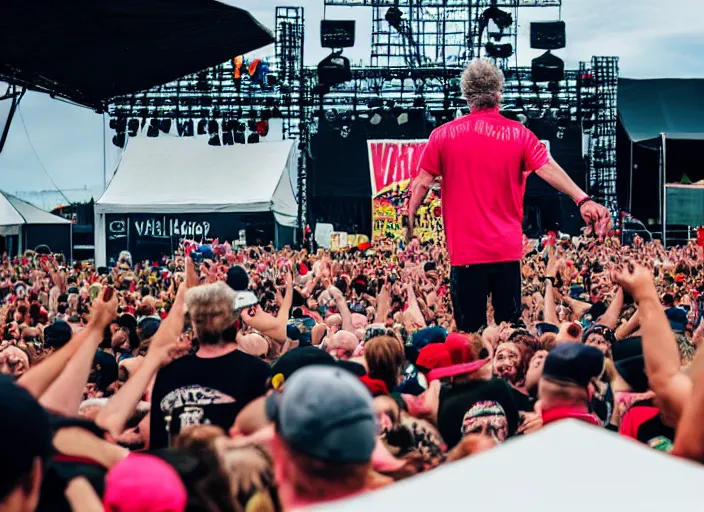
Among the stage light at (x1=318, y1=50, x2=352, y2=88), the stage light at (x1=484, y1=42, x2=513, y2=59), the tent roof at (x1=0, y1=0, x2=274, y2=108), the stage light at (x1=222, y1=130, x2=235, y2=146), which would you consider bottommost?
the tent roof at (x1=0, y1=0, x2=274, y2=108)

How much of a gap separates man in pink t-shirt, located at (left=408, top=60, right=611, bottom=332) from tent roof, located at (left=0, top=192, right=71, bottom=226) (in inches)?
519

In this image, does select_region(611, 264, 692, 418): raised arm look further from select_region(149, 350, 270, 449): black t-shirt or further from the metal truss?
the metal truss

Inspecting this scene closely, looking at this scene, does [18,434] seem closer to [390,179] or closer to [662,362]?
[662,362]

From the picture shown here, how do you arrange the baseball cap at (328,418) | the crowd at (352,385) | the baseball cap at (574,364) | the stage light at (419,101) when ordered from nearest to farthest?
1. the baseball cap at (328,418)
2. the crowd at (352,385)
3. the baseball cap at (574,364)
4. the stage light at (419,101)

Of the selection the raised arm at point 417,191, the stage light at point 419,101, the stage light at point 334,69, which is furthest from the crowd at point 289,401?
the stage light at point 419,101

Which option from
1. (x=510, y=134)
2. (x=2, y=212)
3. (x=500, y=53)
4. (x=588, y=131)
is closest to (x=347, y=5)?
(x=500, y=53)

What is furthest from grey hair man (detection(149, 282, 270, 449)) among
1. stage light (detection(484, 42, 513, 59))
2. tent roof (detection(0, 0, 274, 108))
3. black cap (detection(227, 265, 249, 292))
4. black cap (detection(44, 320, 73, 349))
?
stage light (detection(484, 42, 513, 59))

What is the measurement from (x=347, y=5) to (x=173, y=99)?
17.2ft

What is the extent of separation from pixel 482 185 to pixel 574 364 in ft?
Answer: 5.19

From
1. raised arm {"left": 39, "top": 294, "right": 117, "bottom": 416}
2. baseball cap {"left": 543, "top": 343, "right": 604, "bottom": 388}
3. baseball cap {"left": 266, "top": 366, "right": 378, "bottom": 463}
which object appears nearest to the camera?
baseball cap {"left": 266, "top": 366, "right": 378, "bottom": 463}

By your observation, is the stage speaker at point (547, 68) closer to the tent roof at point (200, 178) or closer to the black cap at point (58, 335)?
the tent roof at point (200, 178)

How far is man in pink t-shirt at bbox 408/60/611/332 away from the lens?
3865mm

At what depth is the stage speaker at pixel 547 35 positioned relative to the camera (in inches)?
832

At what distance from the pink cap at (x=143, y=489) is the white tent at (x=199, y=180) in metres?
17.9
